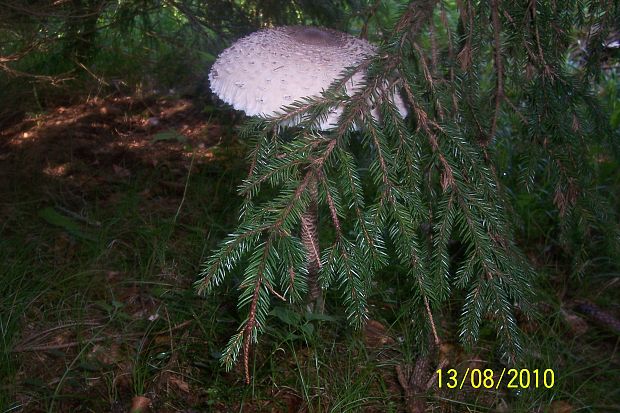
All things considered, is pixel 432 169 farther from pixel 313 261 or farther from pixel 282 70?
pixel 313 261

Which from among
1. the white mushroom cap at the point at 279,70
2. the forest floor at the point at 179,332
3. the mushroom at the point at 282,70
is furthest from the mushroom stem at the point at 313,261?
the white mushroom cap at the point at 279,70

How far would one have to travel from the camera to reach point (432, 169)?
167 cm

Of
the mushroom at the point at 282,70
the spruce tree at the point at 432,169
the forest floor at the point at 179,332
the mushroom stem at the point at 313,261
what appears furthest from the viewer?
the mushroom stem at the point at 313,261

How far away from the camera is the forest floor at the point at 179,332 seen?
80.2 inches

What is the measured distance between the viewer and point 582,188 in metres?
1.74

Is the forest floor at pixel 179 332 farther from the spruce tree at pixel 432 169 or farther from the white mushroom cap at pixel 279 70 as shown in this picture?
the white mushroom cap at pixel 279 70

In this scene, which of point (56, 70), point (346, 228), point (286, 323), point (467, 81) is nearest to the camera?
point (467, 81)

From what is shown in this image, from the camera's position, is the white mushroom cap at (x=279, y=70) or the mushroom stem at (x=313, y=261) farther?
the mushroom stem at (x=313, y=261)

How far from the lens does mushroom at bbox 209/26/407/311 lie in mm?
1784

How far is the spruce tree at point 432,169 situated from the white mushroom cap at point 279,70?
0.68 feet

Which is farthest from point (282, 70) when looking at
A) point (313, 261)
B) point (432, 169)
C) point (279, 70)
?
point (313, 261)

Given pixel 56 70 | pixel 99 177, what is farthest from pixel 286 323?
pixel 56 70

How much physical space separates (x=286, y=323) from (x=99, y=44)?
9.15ft

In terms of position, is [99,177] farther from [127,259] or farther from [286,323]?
[286,323]
